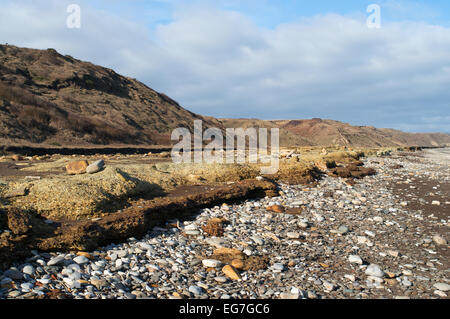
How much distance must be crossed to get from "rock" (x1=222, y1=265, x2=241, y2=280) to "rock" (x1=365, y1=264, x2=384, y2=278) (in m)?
2.61

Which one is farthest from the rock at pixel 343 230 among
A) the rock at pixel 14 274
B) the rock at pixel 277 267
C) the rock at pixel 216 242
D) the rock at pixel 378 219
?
the rock at pixel 14 274

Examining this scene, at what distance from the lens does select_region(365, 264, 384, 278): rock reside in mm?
6188

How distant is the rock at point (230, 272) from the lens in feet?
19.2

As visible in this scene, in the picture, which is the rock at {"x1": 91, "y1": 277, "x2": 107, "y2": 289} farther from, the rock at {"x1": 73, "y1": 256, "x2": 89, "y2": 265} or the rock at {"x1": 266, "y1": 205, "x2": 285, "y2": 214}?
the rock at {"x1": 266, "y1": 205, "x2": 285, "y2": 214}

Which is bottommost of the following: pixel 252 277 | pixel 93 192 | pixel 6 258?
pixel 252 277

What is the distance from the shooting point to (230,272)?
5.96 metres

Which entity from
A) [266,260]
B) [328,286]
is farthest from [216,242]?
[328,286]

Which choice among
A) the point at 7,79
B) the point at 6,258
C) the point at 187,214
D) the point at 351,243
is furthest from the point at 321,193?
the point at 7,79

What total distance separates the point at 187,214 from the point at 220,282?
145 inches

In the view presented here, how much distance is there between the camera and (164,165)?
49.4ft

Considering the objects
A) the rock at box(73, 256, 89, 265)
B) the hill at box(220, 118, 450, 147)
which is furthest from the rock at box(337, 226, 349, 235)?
the hill at box(220, 118, 450, 147)

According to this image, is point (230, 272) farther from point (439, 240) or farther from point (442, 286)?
point (439, 240)

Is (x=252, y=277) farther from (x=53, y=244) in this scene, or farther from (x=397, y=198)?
(x=397, y=198)

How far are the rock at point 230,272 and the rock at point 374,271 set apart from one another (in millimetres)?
2606
